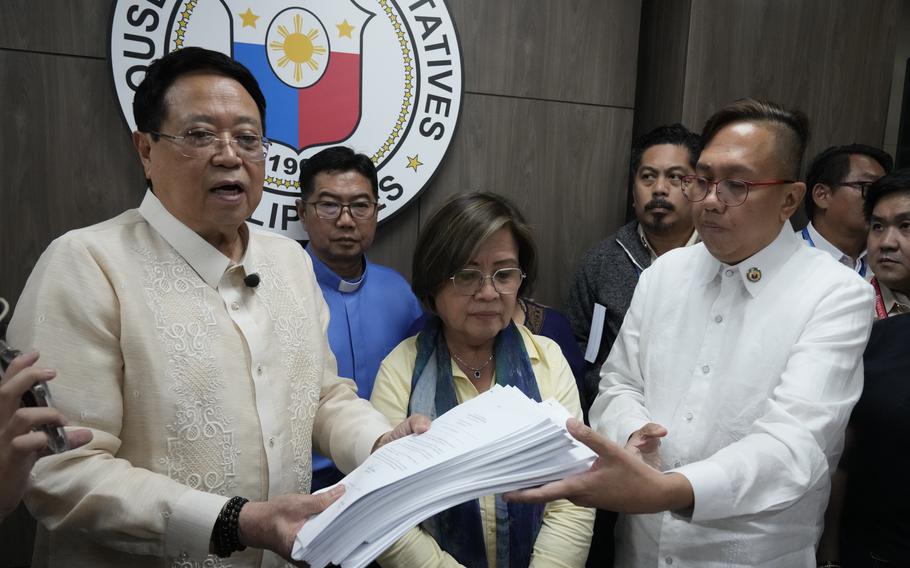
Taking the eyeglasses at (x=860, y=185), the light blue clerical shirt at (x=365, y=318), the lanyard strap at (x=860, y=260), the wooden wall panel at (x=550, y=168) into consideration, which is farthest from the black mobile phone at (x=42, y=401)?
the eyeglasses at (x=860, y=185)

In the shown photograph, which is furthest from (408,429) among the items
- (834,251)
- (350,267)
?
(834,251)

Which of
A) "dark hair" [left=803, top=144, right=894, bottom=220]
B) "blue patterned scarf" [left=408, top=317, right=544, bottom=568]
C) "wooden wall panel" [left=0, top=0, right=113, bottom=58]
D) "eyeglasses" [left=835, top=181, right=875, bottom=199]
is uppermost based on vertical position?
"wooden wall panel" [left=0, top=0, right=113, bottom=58]

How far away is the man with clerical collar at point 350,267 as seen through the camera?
2.16 meters

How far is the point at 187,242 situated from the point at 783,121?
1.35m

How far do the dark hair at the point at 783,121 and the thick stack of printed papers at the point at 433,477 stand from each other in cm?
87

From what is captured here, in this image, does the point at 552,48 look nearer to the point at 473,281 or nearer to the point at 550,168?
the point at 550,168

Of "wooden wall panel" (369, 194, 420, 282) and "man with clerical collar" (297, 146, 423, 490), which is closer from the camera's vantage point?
"man with clerical collar" (297, 146, 423, 490)

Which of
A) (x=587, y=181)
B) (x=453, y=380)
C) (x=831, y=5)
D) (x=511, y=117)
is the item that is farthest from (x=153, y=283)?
(x=831, y=5)

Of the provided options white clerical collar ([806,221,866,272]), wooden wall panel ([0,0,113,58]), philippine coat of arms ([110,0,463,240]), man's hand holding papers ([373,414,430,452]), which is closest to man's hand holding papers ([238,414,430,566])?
man's hand holding papers ([373,414,430,452])

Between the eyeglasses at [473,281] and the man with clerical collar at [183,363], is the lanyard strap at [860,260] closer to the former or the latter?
the eyeglasses at [473,281]

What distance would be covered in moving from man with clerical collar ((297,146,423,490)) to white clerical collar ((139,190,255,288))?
84cm

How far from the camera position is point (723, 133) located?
61.2 inches

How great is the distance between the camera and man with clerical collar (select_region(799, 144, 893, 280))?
279 cm

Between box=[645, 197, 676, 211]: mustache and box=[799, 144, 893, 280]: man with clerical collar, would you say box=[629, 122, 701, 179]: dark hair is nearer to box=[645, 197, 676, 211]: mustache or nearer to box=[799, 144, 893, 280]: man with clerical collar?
box=[645, 197, 676, 211]: mustache
